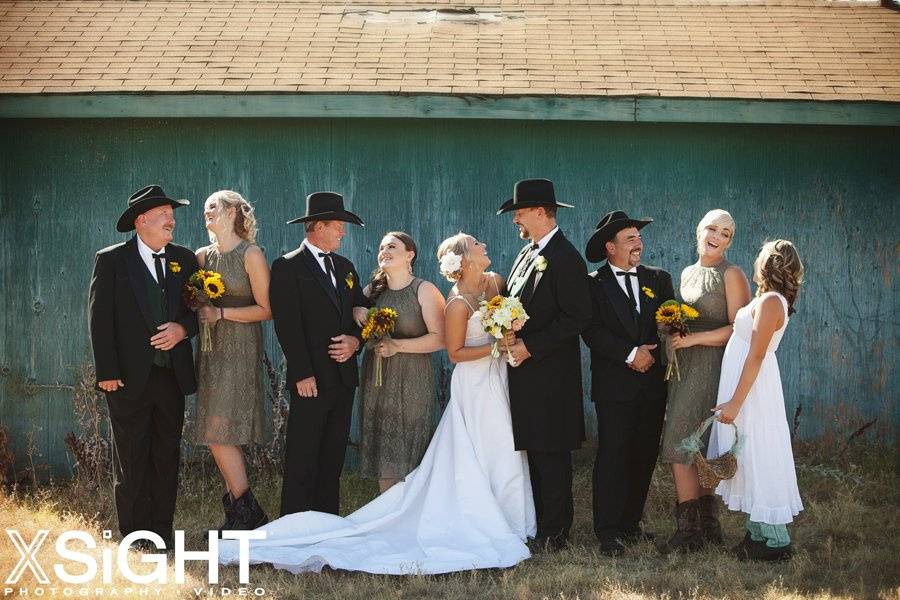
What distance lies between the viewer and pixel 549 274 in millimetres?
6945

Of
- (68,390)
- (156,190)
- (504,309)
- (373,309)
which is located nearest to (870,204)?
(504,309)

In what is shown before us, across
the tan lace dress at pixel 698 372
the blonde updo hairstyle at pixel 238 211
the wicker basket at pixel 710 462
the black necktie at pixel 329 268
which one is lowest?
the wicker basket at pixel 710 462

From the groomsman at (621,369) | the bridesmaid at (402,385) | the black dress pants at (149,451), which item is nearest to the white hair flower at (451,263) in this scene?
the bridesmaid at (402,385)

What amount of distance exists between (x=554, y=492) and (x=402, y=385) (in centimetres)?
125

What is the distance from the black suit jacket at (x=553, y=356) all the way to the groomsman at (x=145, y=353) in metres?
2.21

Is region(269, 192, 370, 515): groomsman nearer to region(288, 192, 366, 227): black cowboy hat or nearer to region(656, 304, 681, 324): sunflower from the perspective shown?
region(288, 192, 366, 227): black cowboy hat

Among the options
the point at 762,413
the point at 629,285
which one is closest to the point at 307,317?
the point at 629,285

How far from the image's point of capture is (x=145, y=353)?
6.75 meters

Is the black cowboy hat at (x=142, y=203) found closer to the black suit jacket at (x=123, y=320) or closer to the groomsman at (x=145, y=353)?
the groomsman at (x=145, y=353)

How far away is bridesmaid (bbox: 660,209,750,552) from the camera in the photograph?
677cm

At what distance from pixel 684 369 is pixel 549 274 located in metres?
1.08

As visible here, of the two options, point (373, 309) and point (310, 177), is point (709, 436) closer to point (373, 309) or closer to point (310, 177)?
point (373, 309)

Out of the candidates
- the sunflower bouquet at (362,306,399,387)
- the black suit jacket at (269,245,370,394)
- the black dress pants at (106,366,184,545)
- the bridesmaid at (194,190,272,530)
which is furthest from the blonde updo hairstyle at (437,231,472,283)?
the black dress pants at (106,366,184,545)

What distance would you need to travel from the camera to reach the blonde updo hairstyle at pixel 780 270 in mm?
6398
